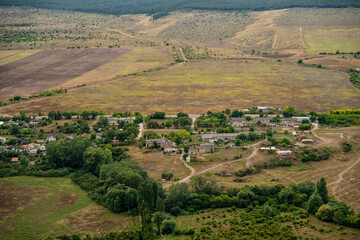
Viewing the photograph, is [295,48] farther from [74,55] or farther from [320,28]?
A: [74,55]

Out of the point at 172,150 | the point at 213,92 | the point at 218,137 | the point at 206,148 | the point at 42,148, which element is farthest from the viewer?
the point at 213,92

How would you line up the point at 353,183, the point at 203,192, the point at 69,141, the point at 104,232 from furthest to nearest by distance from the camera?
the point at 69,141 < the point at 353,183 < the point at 203,192 < the point at 104,232

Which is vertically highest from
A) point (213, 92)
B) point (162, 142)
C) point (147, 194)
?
point (213, 92)

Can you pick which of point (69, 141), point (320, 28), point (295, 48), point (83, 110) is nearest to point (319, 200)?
point (69, 141)

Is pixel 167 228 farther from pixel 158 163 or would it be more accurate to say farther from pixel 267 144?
pixel 267 144

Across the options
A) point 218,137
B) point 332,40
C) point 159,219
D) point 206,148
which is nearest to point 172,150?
point 206,148

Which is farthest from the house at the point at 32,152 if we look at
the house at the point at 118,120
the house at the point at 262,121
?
the house at the point at 262,121
